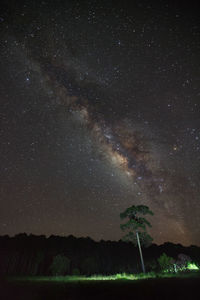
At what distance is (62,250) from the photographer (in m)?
91.6

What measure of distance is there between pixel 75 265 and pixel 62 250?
12301 millimetres

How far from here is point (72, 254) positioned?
90.6 metres

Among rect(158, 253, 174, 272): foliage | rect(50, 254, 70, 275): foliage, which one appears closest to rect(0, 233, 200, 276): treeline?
rect(50, 254, 70, 275): foliage

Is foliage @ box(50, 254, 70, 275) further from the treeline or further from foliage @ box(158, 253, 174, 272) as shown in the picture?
foliage @ box(158, 253, 174, 272)

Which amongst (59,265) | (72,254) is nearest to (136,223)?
(59,265)

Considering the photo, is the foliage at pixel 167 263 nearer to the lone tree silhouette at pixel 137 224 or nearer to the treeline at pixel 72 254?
the lone tree silhouette at pixel 137 224

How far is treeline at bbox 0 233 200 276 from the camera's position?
72375 millimetres

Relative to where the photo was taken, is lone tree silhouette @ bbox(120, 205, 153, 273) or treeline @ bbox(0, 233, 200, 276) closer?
lone tree silhouette @ bbox(120, 205, 153, 273)

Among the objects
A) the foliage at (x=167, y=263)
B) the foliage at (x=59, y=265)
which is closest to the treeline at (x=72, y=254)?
the foliage at (x=59, y=265)

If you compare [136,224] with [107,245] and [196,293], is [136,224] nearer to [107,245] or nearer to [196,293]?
[196,293]

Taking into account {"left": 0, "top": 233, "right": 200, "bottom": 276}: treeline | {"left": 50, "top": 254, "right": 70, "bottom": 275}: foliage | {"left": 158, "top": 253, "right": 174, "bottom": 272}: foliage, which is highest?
{"left": 0, "top": 233, "right": 200, "bottom": 276}: treeline

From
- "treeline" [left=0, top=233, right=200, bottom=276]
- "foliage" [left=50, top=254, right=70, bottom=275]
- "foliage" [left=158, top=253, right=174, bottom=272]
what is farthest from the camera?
"treeline" [left=0, top=233, right=200, bottom=276]

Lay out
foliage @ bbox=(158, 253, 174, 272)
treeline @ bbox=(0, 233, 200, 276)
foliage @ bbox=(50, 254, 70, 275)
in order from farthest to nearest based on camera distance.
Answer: treeline @ bbox=(0, 233, 200, 276)
foliage @ bbox=(50, 254, 70, 275)
foliage @ bbox=(158, 253, 174, 272)

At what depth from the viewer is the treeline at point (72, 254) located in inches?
2849
